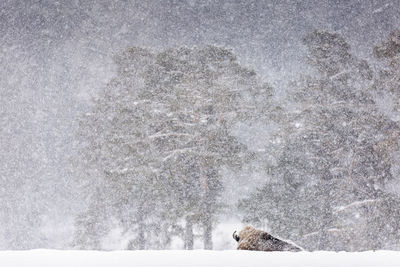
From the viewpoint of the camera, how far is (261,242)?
543 centimetres

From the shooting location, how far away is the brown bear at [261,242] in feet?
17.4

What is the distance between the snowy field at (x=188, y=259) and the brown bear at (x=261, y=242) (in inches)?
49.7

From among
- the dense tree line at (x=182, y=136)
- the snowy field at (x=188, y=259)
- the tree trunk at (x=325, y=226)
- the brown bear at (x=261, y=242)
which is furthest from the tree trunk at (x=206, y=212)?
the snowy field at (x=188, y=259)

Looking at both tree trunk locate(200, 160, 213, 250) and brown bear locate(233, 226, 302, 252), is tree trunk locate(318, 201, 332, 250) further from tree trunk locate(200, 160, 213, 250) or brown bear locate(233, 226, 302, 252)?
brown bear locate(233, 226, 302, 252)

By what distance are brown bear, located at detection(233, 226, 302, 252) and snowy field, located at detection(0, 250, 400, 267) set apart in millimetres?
1264

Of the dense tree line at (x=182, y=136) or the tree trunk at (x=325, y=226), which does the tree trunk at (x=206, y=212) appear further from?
the tree trunk at (x=325, y=226)

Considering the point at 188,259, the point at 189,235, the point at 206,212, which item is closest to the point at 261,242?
the point at 188,259

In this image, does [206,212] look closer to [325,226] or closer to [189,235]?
[189,235]

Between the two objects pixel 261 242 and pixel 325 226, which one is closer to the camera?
pixel 261 242

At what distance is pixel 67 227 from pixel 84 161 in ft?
79.8

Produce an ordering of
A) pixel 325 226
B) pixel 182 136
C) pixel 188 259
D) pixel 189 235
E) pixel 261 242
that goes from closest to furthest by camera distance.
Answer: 1. pixel 188 259
2. pixel 261 242
3. pixel 325 226
4. pixel 189 235
5. pixel 182 136

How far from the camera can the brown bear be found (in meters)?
5.32

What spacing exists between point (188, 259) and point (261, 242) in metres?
1.99

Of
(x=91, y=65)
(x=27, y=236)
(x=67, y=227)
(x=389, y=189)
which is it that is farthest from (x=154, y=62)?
(x=91, y=65)
